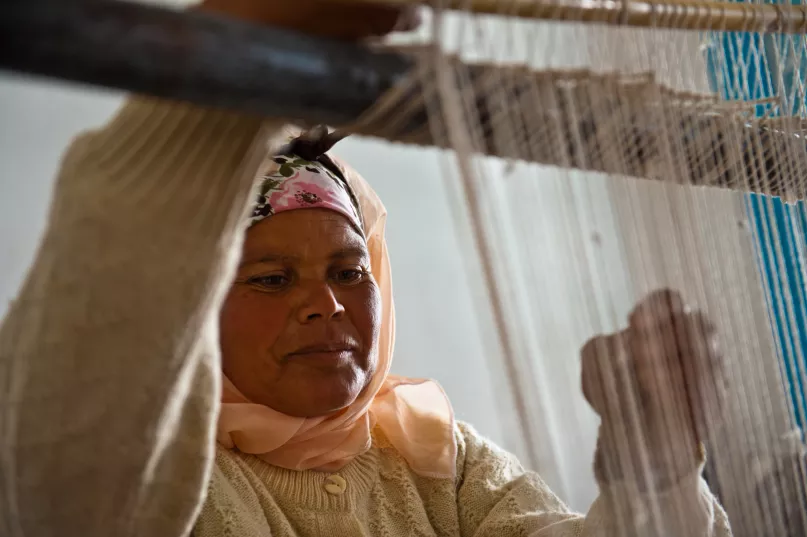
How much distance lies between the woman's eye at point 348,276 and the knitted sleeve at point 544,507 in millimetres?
346

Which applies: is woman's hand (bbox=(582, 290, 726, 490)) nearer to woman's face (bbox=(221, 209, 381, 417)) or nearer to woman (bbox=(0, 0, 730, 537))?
woman (bbox=(0, 0, 730, 537))

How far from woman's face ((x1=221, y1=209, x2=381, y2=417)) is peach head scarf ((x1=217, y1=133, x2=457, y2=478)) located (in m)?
0.03

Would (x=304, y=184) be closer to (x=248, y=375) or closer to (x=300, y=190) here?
(x=300, y=190)

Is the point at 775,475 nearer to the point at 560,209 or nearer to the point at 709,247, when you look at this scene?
the point at 709,247

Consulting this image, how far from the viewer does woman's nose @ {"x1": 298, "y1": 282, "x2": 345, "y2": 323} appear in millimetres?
1070

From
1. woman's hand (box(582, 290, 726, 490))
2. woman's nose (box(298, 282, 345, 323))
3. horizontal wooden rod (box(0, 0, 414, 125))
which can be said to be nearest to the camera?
horizontal wooden rod (box(0, 0, 414, 125))

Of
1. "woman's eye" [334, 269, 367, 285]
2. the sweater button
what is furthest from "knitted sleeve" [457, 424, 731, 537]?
"woman's eye" [334, 269, 367, 285]

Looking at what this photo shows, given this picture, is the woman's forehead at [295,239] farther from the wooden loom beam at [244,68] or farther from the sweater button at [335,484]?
the wooden loom beam at [244,68]

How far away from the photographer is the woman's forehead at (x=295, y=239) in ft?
3.57

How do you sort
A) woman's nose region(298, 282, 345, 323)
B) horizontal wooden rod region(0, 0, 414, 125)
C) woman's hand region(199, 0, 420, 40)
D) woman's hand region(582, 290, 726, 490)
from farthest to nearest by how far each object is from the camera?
woman's nose region(298, 282, 345, 323) < woman's hand region(582, 290, 726, 490) < woman's hand region(199, 0, 420, 40) < horizontal wooden rod region(0, 0, 414, 125)

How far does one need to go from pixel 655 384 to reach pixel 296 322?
0.49 metres

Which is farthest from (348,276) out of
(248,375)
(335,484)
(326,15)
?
(326,15)

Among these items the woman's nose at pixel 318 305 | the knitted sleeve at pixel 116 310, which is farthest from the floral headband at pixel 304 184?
the knitted sleeve at pixel 116 310

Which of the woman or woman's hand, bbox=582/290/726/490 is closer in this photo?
the woman
